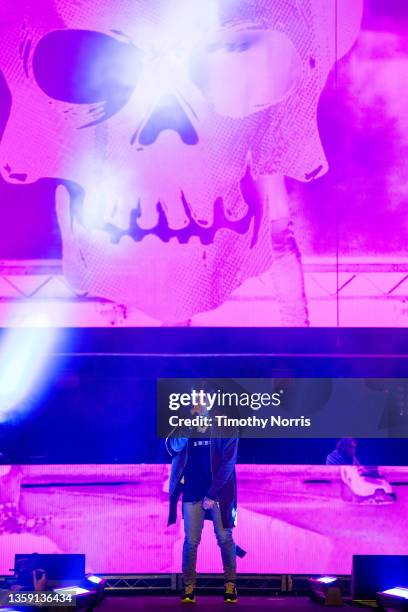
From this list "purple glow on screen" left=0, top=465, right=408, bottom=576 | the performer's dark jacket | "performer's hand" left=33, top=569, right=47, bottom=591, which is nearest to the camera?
"performer's hand" left=33, top=569, right=47, bottom=591

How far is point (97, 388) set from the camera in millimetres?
7281

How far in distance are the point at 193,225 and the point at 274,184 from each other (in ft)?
2.30

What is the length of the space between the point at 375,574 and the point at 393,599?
2.00 ft

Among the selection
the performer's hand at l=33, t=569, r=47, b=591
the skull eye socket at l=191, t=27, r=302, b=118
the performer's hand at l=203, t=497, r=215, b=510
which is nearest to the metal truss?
A: the performer's hand at l=203, t=497, r=215, b=510

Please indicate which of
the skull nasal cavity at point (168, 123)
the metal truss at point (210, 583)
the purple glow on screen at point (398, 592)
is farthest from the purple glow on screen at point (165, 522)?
the skull nasal cavity at point (168, 123)

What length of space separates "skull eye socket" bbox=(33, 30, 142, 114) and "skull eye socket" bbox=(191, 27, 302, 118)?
59 cm

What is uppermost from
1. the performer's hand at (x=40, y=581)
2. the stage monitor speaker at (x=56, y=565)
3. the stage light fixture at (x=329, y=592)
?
the stage monitor speaker at (x=56, y=565)

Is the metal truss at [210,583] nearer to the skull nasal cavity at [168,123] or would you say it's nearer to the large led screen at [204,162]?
the large led screen at [204,162]

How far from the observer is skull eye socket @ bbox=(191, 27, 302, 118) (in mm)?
7422

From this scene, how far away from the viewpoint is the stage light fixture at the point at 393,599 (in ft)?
19.7

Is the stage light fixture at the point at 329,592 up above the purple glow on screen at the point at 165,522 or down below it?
below

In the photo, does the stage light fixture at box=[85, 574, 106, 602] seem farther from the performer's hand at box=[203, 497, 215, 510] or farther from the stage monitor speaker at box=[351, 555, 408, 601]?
the stage monitor speaker at box=[351, 555, 408, 601]

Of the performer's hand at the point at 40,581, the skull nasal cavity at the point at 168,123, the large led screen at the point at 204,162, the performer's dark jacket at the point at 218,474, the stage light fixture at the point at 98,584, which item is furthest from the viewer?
the skull nasal cavity at the point at 168,123

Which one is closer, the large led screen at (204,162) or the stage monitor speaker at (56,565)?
the stage monitor speaker at (56,565)
